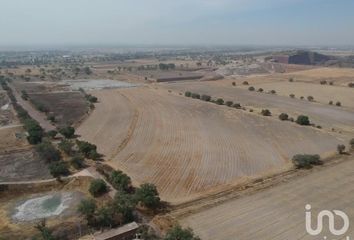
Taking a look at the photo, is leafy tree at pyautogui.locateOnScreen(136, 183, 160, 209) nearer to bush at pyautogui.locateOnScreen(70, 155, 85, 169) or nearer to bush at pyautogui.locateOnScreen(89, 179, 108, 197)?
bush at pyautogui.locateOnScreen(89, 179, 108, 197)

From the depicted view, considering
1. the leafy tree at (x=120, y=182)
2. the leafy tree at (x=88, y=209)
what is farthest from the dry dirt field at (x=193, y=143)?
the leafy tree at (x=88, y=209)

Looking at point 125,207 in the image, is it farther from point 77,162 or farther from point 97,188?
point 77,162

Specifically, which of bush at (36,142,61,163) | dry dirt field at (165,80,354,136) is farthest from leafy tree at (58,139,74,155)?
dry dirt field at (165,80,354,136)

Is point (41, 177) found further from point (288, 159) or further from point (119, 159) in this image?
point (288, 159)

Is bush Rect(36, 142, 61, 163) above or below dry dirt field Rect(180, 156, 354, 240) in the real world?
above

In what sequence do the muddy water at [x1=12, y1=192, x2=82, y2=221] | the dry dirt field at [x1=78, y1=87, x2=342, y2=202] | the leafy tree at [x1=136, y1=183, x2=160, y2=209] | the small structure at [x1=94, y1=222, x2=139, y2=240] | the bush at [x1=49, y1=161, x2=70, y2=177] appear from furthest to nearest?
the dry dirt field at [x1=78, y1=87, x2=342, y2=202]
the bush at [x1=49, y1=161, x2=70, y2=177]
the leafy tree at [x1=136, y1=183, x2=160, y2=209]
the muddy water at [x1=12, y1=192, x2=82, y2=221]
the small structure at [x1=94, y1=222, x2=139, y2=240]

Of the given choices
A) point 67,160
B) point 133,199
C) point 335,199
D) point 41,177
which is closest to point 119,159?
point 67,160

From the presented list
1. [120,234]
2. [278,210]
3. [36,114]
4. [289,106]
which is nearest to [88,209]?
[120,234]
